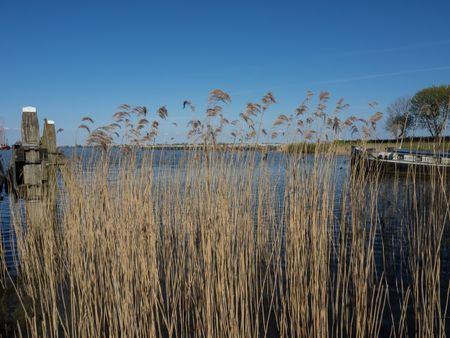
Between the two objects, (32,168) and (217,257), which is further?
(32,168)

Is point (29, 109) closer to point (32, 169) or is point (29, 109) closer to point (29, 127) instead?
point (29, 127)

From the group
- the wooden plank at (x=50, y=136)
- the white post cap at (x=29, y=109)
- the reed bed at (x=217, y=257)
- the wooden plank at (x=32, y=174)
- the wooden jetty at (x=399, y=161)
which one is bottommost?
the reed bed at (x=217, y=257)

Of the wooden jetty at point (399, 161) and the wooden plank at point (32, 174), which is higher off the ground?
the wooden jetty at point (399, 161)

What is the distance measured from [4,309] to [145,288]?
5.64 ft

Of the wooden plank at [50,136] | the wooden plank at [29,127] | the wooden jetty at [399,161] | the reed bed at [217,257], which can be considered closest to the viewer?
the reed bed at [217,257]

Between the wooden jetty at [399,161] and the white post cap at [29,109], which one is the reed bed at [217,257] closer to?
the wooden jetty at [399,161]

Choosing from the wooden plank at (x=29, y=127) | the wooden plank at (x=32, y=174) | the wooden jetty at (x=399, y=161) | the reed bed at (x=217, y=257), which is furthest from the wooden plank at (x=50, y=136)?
the wooden jetty at (x=399, y=161)

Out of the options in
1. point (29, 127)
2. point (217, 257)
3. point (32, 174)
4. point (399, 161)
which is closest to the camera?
point (217, 257)

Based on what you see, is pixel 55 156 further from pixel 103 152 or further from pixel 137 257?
pixel 137 257

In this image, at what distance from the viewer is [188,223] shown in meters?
3.48

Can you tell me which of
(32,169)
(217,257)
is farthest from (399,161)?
(32,169)

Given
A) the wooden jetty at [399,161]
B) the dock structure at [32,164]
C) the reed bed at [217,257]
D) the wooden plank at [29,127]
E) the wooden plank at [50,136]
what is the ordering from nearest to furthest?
the reed bed at [217,257], the wooden jetty at [399,161], the dock structure at [32,164], the wooden plank at [29,127], the wooden plank at [50,136]

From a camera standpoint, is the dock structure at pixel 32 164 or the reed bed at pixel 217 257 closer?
the reed bed at pixel 217 257

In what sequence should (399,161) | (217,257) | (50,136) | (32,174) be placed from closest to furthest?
(217,257)
(32,174)
(50,136)
(399,161)
